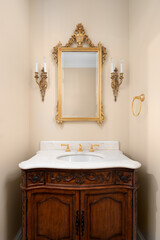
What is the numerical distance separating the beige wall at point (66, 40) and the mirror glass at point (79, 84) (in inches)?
4.1

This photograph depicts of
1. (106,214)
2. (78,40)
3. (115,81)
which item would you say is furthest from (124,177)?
(78,40)

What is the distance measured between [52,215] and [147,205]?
825 mm

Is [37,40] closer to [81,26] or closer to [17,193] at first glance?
[81,26]

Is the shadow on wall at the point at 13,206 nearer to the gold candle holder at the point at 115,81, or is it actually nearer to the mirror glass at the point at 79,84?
the mirror glass at the point at 79,84

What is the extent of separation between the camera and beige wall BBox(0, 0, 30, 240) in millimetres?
1410

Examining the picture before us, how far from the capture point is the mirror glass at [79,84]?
6.32 ft

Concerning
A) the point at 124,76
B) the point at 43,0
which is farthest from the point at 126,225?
the point at 43,0

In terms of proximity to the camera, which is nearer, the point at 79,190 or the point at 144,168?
the point at 79,190

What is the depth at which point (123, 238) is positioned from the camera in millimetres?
1340

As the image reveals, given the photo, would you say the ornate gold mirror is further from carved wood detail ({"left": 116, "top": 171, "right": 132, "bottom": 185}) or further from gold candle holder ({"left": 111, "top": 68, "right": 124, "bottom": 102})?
carved wood detail ({"left": 116, "top": 171, "right": 132, "bottom": 185})

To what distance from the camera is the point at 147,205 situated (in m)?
1.55

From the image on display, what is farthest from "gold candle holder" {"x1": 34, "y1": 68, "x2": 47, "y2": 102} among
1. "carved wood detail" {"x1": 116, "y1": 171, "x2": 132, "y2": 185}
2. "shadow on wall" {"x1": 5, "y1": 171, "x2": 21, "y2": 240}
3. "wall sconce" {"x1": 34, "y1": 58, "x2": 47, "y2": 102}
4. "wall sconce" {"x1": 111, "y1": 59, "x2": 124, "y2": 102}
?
"carved wood detail" {"x1": 116, "y1": 171, "x2": 132, "y2": 185}

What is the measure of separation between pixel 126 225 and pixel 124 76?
1421mm

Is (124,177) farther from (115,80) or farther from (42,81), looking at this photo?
(42,81)
